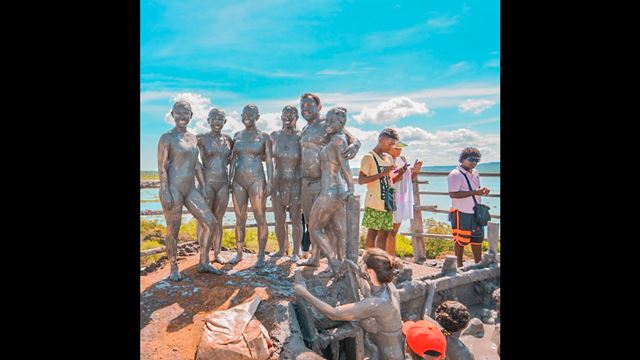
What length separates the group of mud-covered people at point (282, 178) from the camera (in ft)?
15.9

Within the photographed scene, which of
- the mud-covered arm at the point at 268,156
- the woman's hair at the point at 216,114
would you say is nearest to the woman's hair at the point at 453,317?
the mud-covered arm at the point at 268,156

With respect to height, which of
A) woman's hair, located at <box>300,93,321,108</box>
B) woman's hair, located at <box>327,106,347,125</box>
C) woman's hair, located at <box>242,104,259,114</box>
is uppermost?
woman's hair, located at <box>300,93,321,108</box>

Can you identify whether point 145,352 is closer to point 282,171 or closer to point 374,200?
point 282,171

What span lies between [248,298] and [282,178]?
1805mm

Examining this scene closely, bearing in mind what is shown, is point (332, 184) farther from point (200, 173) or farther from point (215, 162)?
point (200, 173)

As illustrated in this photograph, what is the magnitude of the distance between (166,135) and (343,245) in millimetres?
2469

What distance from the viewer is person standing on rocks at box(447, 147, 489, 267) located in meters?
5.81

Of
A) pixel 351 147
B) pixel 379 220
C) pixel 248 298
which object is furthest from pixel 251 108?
pixel 248 298

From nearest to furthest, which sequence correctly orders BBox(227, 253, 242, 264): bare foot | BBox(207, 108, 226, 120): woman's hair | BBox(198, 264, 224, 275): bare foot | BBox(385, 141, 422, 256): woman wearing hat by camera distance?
BBox(198, 264, 224, 275): bare foot
BBox(207, 108, 226, 120): woman's hair
BBox(227, 253, 242, 264): bare foot
BBox(385, 141, 422, 256): woman wearing hat

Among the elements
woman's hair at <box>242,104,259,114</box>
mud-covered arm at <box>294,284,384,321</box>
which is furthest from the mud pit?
woman's hair at <box>242,104,259,114</box>

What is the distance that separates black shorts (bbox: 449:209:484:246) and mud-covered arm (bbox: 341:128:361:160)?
1.97 metres

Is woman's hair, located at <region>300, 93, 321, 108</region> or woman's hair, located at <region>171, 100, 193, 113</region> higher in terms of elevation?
woman's hair, located at <region>300, 93, 321, 108</region>

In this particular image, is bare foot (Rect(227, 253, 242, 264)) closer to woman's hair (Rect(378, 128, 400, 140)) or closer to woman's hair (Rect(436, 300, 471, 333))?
woman's hair (Rect(378, 128, 400, 140))

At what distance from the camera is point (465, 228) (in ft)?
19.5
